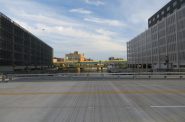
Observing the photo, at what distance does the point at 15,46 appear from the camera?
96.9 m

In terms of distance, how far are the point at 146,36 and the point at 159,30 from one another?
75.1ft

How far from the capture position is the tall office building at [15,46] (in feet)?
Answer: 270

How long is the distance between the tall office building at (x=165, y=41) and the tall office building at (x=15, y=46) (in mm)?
50498

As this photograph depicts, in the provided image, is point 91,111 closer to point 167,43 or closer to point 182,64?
point 182,64

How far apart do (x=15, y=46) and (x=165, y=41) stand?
169 feet

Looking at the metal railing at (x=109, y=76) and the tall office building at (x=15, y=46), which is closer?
the metal railing at (x=109, y=76)

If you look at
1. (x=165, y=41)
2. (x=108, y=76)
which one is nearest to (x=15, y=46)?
(x=165, y=41)

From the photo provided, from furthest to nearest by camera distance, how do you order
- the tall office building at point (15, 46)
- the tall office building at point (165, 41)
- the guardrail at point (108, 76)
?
the tall office building at point (165, 41) → the tall office building at point (15, 46) → the guardrail at point (108, 76)

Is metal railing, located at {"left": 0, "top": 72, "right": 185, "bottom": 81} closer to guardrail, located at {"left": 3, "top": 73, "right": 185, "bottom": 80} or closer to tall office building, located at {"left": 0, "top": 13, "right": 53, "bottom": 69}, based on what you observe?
guardrail, located at {"left": 3, "top": 73, "right": 185, "bottom": 80}

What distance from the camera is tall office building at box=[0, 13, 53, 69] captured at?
270ft

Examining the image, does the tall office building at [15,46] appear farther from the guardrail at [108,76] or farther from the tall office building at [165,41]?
the tall office building at [165,41]

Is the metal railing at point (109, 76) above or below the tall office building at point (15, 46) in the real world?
below

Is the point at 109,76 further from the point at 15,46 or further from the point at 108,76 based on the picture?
the point at 15,46

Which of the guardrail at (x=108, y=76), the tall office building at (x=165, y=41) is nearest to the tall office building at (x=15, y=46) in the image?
the guardrail at (x=108, y=76)
